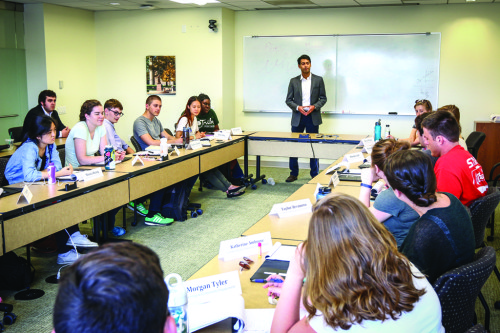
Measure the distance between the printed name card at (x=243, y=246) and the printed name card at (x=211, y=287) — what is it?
0.34 m

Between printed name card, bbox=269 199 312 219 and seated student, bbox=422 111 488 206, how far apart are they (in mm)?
851

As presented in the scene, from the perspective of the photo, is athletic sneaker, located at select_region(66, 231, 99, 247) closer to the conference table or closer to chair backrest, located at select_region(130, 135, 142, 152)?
the conference table

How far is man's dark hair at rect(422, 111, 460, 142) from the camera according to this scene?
325cm

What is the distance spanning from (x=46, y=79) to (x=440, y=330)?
7138mm

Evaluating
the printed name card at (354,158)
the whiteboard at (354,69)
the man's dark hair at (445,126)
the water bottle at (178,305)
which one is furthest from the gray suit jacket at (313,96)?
the water bottle at (178,305)

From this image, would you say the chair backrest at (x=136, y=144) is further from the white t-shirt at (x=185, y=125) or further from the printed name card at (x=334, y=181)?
the printed name card at (x=334, y=181)

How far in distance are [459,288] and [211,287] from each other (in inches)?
34.0

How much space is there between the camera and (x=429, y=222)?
2.03 meters

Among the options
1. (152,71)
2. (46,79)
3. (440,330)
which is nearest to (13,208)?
(440,330)

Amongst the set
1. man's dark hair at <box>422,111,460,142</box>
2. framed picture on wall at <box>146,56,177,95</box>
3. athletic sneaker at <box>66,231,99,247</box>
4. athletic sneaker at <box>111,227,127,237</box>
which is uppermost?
framed picture on wall at <box>146,56,177,95</box>

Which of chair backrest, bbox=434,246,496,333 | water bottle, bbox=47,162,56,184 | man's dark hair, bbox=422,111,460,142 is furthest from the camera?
water bottle, bbox=47,162,56,184

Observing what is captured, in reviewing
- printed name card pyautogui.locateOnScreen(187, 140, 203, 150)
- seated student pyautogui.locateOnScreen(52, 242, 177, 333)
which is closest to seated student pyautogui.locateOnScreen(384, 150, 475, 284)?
seated student pyautogui.locateOnScreen(52, 242, 177, 333)

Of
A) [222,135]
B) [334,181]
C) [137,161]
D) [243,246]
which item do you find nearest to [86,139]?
[137,161]

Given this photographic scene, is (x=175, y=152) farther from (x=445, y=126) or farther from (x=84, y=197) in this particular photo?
(x=445, y=126)
